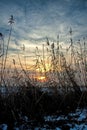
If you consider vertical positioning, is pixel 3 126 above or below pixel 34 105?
below

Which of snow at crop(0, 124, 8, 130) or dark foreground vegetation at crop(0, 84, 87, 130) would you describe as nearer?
snow at crop(0, 124, 8, 130)

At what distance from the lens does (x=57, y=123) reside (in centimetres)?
321

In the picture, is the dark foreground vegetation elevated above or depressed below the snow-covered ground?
above

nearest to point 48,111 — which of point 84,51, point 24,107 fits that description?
point 24,107

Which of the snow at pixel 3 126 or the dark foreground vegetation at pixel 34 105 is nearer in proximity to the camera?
the snow at pixel 3 126


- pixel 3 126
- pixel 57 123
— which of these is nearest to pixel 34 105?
pixel 57 123

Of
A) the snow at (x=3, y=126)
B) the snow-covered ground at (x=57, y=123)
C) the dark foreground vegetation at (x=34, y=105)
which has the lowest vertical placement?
the snow-covered ground at (x=57, y=123)

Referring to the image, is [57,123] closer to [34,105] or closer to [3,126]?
[34,105]

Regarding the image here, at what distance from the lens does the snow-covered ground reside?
3.00 metres

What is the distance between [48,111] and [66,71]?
4.25ft

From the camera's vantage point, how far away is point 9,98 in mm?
3496

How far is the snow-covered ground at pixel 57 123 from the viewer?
3002 millimetres

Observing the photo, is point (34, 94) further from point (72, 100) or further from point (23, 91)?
point (72, 100)

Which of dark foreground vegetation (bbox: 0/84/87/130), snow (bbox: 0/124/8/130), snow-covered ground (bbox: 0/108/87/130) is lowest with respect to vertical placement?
snow-covered ground (bbox: 0/108/87/130)
